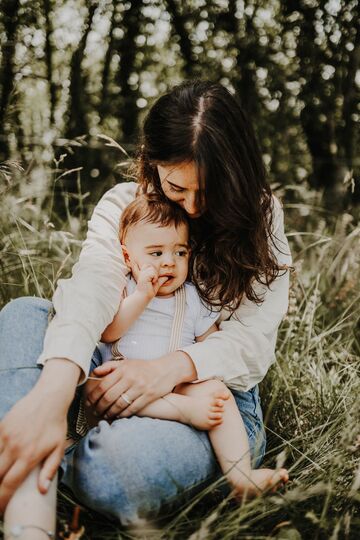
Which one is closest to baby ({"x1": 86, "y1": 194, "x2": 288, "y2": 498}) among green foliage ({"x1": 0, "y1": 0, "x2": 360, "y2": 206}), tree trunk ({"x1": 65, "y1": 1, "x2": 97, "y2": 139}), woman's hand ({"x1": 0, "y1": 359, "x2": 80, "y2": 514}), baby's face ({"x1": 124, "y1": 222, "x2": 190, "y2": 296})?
baby's face ({"x1": 124, "y1": 222, "x2": 190, "y2": 296})

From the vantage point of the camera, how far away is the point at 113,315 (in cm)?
176

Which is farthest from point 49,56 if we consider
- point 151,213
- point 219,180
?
point 219,180

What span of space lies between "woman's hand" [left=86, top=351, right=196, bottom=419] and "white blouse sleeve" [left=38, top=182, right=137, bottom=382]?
113 millimetres

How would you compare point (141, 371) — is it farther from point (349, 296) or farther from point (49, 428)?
point (349, 296)

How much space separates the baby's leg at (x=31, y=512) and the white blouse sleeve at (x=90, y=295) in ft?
1.00

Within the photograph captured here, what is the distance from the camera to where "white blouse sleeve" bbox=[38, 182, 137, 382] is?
61.2 inches

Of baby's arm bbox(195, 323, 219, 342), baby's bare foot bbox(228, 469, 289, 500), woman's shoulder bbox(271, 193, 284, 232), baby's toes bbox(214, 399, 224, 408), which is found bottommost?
baby's bare foot bbox(228, 469, 289, 500)

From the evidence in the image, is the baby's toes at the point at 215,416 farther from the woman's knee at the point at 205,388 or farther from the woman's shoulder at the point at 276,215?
the woman's shoulder at the point at 276,215

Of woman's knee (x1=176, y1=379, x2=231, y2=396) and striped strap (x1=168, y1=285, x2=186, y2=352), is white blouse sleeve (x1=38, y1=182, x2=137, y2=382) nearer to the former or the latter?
striped strap (x1=168, y1=285, x2=186, y2=352)

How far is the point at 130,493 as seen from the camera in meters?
1.46

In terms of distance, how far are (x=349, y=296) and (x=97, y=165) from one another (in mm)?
2360

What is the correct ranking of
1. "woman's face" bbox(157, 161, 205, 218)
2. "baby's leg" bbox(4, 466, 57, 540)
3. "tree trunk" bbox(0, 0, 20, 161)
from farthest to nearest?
1. "tree trunk" bbox(0, 0, 20, 161)
2. "woman's face" bbox(157, 161, 205, 218)
3. "baby's leg" bbox(4, 466, 57, 540)

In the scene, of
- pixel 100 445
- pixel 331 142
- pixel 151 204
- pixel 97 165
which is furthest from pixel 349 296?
pixel 97 165

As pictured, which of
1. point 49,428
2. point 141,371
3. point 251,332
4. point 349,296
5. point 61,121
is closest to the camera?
point 49,428
